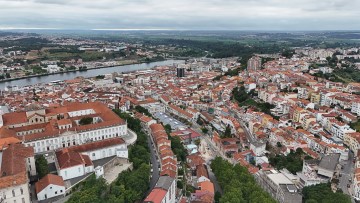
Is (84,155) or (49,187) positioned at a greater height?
(84,155)

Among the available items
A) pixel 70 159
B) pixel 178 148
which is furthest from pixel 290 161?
pixel 70 159

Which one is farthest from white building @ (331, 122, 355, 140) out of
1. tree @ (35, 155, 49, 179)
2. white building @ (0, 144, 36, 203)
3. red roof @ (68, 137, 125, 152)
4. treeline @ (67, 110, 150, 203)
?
white building @ (0, 144, 36, 203)

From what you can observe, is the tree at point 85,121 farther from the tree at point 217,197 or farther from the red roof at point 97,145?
the tree at point 217,197

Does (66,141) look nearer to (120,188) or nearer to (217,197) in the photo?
(120,188)

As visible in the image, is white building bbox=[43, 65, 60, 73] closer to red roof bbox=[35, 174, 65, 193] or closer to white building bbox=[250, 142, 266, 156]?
white building bbox=[250, 142, 266, 156]

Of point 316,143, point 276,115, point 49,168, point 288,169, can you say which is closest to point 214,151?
point 288,169

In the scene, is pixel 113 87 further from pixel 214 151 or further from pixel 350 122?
pixel 350 122
